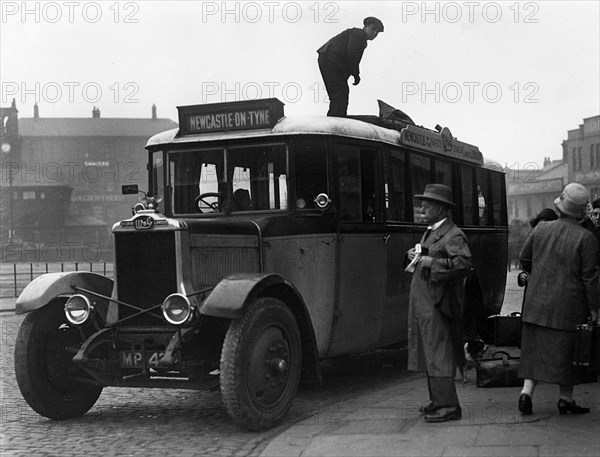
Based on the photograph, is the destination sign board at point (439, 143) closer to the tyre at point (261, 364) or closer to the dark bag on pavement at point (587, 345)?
the tyre at point (261, 364)

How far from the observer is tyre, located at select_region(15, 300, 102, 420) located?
6.84 metres

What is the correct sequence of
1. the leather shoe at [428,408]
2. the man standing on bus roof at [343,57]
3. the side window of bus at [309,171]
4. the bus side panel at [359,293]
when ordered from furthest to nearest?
the man standing on bus roof at [343,57], the bus side panel at [359,293], the side window of bus at [309,171], the leather shoe at [428,408]

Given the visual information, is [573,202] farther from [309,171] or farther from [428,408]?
[309,171]

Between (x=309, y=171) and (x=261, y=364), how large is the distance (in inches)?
81.9

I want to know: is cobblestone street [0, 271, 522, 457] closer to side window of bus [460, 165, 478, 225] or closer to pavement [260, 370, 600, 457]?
pavement [260, 370, 600, 457]

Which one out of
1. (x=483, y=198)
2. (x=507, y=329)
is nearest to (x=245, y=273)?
(x=507, y=329)

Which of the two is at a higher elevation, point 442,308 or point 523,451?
point 442,308

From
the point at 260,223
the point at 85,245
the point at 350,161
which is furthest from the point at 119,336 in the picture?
the point at 85,245

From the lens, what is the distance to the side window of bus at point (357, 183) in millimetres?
8000

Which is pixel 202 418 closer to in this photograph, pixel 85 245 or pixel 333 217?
pixel 333 217

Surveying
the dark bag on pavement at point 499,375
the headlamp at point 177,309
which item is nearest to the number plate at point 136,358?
the headlamp at point 177,309

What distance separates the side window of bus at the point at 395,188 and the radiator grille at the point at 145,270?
8.97 feet

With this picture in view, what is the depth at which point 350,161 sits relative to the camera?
26.6 ft

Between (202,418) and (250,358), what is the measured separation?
39.8 inches
